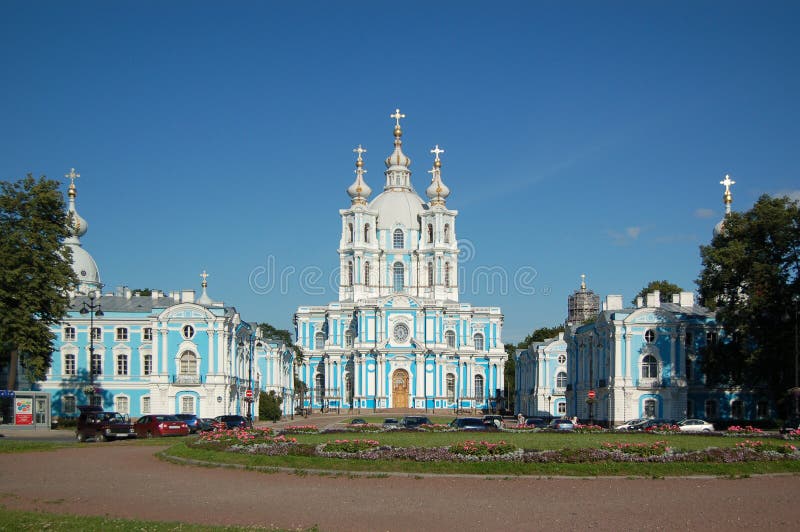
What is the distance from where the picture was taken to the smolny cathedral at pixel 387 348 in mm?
64125

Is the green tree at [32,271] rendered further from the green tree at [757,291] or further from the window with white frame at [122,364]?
the green tree at [757,291]

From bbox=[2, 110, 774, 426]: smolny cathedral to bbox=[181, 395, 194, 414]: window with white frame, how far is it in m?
→ 0.10

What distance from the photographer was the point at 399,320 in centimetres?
10081

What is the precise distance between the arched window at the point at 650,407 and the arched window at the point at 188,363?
101 feet

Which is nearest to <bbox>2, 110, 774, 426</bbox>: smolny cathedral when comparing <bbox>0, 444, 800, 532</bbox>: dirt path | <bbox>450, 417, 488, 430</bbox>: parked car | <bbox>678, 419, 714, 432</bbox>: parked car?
<bbox>678, 419, 714, 432</bbox>: parked car

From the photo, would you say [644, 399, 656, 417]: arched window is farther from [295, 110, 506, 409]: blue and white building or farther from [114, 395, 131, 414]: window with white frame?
[295, 110, 506, 409]: blue and white building

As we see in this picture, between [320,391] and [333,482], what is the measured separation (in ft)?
281

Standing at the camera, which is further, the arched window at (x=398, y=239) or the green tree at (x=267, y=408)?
the arched window at (x=398, y=239)

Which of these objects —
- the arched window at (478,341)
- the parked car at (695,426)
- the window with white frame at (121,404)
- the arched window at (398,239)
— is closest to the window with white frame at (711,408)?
the parked car at (695,426)

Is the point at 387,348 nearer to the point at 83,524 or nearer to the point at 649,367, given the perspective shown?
the point at 649,367

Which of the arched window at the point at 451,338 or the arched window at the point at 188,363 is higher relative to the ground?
the arched window at the point at 451,338

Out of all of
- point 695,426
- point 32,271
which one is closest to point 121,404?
point 32,271

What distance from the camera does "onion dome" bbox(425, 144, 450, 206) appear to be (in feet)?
363

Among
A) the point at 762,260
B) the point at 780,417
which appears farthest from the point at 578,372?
the point at 762,260
